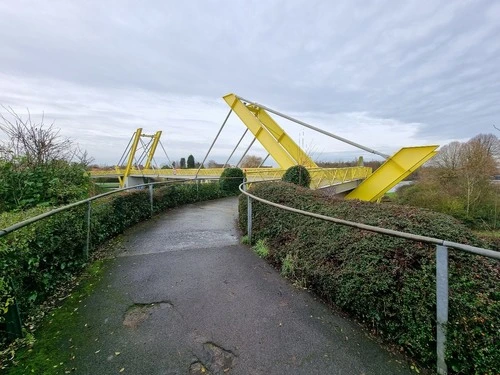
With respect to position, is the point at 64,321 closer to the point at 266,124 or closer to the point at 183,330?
the point at 183,330

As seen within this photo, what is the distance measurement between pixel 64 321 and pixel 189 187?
8.07 m

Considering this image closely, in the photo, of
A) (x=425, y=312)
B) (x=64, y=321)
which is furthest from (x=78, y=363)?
(x=425, y=312)

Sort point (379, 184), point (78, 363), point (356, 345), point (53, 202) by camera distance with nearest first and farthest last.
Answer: point (78, 363)
point (356, 345)
point (53, 202)
point (379, 184)

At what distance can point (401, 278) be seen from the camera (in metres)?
2.16

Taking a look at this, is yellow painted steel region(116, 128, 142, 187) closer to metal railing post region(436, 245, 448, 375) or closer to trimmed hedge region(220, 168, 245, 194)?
trimmed hedge region(220, 168, 245, 194)

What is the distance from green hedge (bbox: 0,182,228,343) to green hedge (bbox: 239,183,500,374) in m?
2.92

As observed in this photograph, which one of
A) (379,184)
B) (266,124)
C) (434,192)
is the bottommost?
(434,192)

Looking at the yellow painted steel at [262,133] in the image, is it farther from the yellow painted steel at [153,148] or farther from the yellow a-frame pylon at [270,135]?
the yellow painted steel at [153,148]

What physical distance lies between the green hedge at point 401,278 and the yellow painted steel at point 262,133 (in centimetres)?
965

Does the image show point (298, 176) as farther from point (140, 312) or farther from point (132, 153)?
point (132, 153)

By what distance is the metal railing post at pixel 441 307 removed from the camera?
181 cm

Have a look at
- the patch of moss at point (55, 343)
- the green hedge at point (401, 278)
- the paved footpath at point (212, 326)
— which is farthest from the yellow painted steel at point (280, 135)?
the patch of moss at point (55, 343)

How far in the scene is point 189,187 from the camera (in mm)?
10359

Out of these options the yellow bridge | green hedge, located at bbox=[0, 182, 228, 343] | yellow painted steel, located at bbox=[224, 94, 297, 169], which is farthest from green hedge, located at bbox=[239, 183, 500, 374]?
yellow painted steel, located at bbox=[224, 94, 297, 169]
